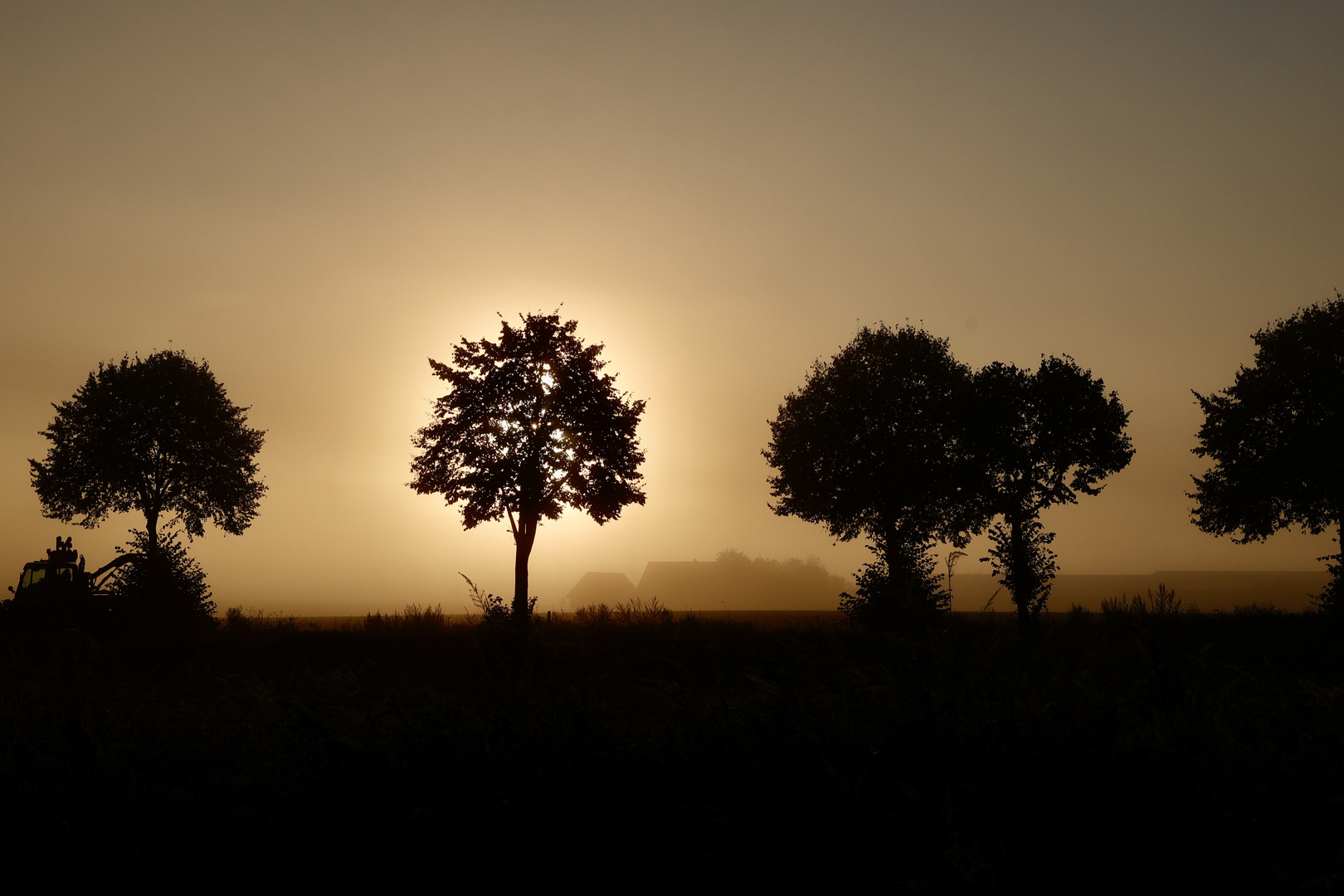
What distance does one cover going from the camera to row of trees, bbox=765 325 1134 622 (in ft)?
97.1

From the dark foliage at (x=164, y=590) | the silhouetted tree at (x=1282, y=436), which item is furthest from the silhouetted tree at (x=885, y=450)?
the dark foliage at (x=164, y=590)

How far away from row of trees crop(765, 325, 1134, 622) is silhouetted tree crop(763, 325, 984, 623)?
5cm

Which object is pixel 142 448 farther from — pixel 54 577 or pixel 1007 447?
pixel 1007 447

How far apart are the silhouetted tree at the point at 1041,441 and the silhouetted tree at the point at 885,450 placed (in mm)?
1095

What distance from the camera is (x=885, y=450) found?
105 ft

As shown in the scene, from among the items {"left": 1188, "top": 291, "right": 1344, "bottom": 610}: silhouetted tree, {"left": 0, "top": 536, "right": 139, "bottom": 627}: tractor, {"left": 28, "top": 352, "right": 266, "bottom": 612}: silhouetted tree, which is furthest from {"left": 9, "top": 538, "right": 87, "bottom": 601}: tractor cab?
{"left": 1188, "top": 291, "right": 1344, "bottom": 610}: silhouetted tree

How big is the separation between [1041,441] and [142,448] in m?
40.4

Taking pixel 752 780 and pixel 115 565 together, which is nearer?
pixel 752 780

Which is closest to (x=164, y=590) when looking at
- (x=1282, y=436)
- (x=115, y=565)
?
(x=115, y=565)

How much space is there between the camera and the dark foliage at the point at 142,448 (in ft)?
121

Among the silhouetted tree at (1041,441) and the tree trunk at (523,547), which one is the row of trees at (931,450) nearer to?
the silhouetted tree at (1041,441)

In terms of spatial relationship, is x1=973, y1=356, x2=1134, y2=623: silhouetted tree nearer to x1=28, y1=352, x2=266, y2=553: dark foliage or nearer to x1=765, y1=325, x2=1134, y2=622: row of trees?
x1=765, y1=325, x2=1134, y2=622: row of trees

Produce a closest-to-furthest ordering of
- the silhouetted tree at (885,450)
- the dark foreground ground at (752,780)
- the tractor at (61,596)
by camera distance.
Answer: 1. the dark foreground ground at (752,780)
2. the tractor at (61,596)
3. the silhouetted tree at (885,450)

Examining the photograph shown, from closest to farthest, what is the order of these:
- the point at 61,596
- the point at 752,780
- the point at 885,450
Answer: the point at 752,780
the point at 61,596
the point at 885,450
